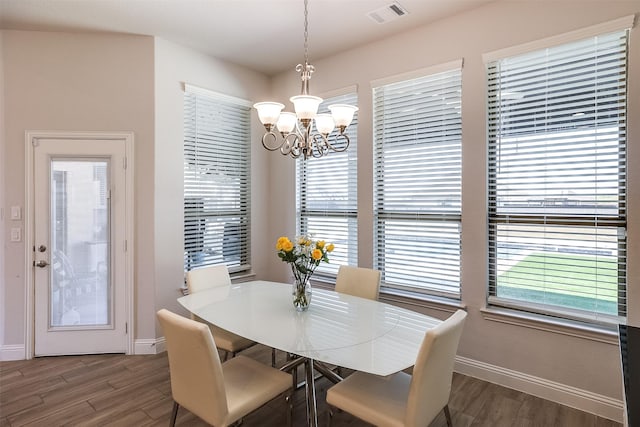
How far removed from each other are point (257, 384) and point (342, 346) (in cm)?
58

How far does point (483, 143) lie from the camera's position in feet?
9.58

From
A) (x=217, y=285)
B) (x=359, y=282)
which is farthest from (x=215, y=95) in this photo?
(x=359, y=282)

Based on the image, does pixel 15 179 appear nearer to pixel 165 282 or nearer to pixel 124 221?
pixel 124 221

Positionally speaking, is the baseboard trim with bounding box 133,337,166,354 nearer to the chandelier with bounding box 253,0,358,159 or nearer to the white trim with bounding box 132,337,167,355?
the white trim with bounding box 132,337,167,355

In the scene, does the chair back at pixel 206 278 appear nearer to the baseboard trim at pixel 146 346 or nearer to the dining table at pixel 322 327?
the dining table at pixel 322 327

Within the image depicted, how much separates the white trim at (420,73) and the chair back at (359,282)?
1.82 m

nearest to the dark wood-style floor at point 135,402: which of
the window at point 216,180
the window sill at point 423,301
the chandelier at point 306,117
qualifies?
the window sill at point 423,301

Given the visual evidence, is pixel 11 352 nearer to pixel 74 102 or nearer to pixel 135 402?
pixel 135 402

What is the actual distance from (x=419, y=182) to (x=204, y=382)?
2453mm

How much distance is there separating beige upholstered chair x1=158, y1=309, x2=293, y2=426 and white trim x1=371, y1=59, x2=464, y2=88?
2779 millimetres

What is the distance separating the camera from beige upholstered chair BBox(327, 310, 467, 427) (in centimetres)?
164

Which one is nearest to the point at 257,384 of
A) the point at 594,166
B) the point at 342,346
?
the point at 342,346

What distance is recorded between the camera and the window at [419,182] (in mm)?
3129

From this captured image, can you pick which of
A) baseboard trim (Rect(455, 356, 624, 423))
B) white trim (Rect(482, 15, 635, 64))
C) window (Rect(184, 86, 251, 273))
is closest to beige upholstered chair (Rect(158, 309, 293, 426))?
baseboard trim (Rect(455, 356, 624, 423))
